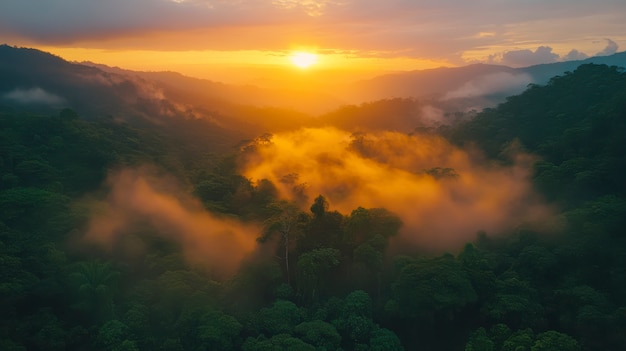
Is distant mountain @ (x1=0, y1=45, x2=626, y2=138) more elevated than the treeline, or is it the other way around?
distant mountain @ (x1=0, y1=45, x2=626, y2=138)

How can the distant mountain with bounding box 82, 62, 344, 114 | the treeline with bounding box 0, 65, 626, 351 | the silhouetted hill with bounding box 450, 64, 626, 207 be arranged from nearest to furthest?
the treeline with bounding box 0, 65, 626, 351, the silhouetted hill with bounding box 450, 64, 626, 207, the distant mountain with bounding box 82, 62, 344, 114

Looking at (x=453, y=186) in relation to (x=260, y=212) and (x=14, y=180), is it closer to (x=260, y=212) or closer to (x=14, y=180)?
(x=260, y=212)

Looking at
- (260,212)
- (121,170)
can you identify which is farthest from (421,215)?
(121,170)

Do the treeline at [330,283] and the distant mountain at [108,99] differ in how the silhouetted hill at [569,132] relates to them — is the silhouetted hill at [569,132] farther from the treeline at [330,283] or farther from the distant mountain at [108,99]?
the distant mountain at [108,99]

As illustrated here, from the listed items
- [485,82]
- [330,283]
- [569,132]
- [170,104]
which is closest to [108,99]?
[170,104]

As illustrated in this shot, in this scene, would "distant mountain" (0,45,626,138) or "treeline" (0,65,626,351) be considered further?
"distant mountain" (0,45,626,138)

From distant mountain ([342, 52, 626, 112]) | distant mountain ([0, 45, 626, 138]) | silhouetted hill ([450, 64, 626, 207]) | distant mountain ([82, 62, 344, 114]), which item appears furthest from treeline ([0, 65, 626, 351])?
distant mountain ([82, 62, 344, 114])

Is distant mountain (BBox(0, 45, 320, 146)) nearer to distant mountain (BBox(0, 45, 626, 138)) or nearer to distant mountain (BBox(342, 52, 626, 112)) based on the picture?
distant mountain (BBox(0, 45, 626, 138))

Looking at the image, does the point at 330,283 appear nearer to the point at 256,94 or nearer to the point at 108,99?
the point at 108,99

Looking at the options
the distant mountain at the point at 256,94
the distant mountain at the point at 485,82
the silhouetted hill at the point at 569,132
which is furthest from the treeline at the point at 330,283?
the distant mountain at the point at 256,94

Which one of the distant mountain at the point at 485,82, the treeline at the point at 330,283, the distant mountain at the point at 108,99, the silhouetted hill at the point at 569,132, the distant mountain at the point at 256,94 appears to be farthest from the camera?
the distant mountain at the point at 256,94
